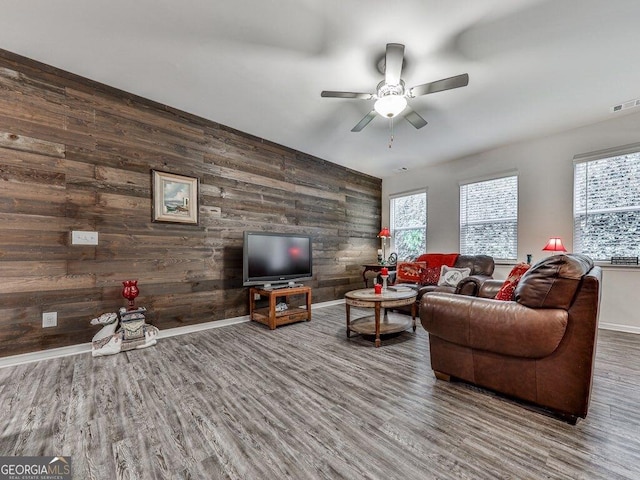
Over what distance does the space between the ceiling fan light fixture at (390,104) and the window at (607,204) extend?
307cm

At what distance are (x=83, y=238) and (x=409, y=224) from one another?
5206 mm

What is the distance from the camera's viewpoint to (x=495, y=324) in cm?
174

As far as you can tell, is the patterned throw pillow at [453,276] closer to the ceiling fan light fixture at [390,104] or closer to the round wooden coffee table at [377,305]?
the round wooden coffee table at [377,305]

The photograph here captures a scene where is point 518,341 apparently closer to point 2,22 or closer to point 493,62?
point 493,62

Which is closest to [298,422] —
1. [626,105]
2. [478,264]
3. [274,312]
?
[274,312]

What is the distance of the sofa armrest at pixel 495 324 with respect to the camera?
1.59 metres

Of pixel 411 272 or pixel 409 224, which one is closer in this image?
pixel 411 272

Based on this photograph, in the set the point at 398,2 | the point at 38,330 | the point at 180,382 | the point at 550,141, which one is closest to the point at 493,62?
the point at 398,2

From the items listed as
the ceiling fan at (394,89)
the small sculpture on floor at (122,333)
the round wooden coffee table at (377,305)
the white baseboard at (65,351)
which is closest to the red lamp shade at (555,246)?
the round wooden coffee table at (377,305)

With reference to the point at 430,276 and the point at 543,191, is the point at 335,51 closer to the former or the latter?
the point at 430,276

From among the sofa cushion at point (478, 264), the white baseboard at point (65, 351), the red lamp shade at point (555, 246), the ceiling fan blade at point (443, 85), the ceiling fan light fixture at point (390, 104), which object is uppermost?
the ceiling fan blade at point (443, 85)

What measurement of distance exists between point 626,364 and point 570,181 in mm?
2482

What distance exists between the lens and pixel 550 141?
3982mm

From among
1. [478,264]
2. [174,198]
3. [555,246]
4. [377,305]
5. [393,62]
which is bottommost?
[377,305]
